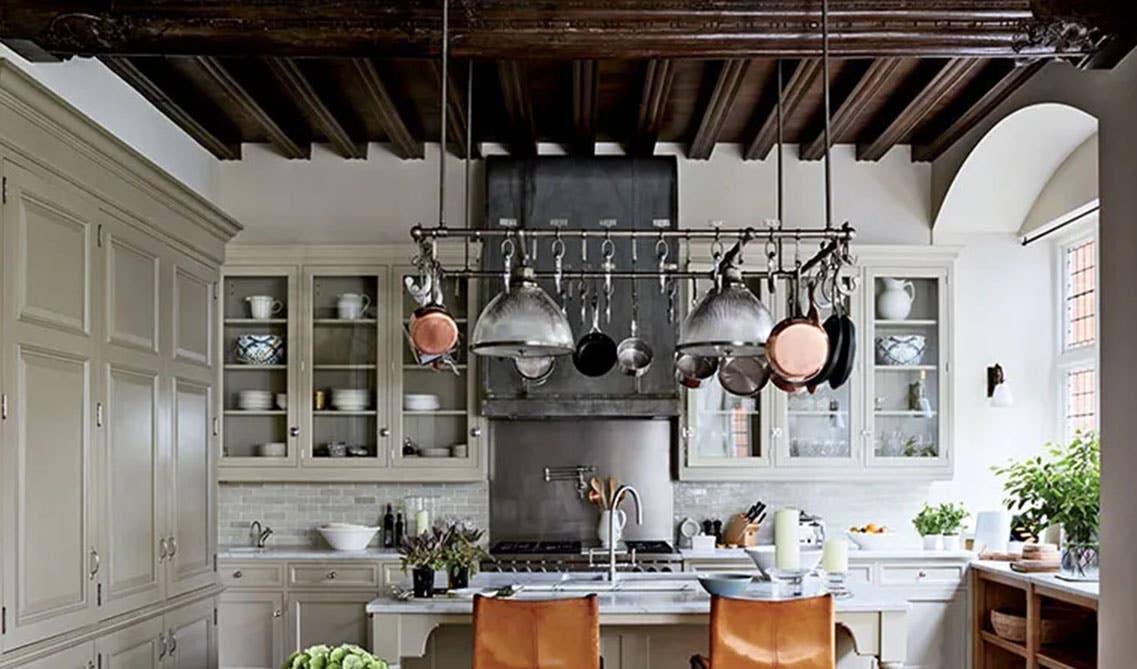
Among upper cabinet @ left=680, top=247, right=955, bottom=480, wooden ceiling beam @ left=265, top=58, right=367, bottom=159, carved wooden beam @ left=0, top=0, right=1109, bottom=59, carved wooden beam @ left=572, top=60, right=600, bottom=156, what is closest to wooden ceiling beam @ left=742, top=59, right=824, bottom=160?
upper cabinet @ left=680, top=247, right=955, bottom=480

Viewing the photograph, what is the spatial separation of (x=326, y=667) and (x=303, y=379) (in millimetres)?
4348

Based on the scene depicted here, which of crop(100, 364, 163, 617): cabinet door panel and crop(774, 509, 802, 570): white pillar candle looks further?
crop(100, 364, 163, 617): cabinet door panel

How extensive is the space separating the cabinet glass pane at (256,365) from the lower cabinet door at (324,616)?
2.82 ft

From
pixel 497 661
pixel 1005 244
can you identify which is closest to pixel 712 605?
pixel 497 661

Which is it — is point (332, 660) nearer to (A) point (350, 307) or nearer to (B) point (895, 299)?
(A) point (350, 307)

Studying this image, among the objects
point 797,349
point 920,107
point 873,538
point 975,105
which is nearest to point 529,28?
point 797,349

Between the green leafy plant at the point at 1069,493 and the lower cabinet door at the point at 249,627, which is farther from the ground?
the green leafy plant at the point at 1069,493

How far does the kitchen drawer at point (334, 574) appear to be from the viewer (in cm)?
634

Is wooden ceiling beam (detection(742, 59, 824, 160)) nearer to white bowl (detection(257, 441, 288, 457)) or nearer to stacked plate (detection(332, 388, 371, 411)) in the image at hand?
stacked plate (detection(332, 388, 371, 411))

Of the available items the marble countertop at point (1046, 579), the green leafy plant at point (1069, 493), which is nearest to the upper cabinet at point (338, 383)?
the marble countertop at point (1046, 579)

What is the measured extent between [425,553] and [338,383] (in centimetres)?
257

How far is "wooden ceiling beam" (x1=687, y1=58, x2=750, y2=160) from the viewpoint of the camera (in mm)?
5391

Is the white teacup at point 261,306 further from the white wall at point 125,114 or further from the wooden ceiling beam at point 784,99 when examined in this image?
the wooden ceiling beam at point 784,99

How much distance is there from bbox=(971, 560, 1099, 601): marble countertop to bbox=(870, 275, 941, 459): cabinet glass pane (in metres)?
0.79
